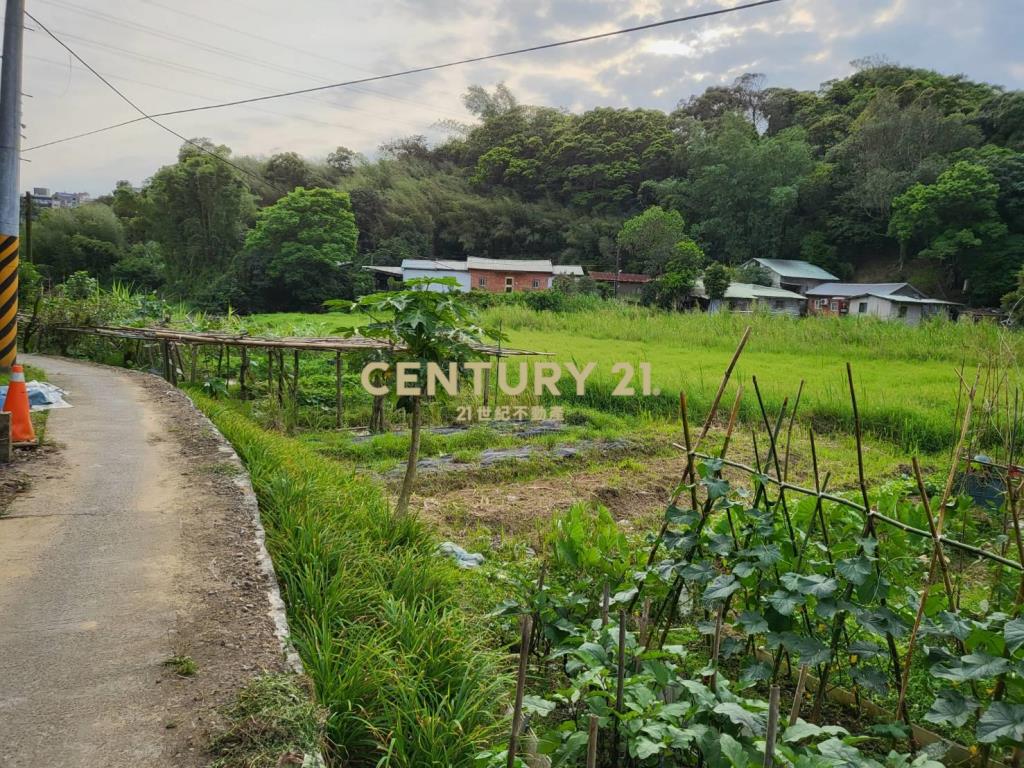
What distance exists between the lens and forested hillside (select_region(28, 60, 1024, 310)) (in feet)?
89.8

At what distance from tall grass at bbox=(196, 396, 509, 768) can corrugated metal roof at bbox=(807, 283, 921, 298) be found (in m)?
29.4

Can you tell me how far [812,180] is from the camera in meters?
34.6

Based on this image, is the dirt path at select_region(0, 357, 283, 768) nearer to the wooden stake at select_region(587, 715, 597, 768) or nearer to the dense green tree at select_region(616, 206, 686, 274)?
the wooden stake at select_region(587, 715, 597, 768)

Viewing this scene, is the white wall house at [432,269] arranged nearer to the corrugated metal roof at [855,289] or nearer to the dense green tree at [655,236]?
the dense green tree at [655,236]

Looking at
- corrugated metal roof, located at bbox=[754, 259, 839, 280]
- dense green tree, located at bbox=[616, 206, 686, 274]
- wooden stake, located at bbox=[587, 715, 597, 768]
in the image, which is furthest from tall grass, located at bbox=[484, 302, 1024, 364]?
corrugated metal roof, located at bbox=[754, 259, 839, 280]

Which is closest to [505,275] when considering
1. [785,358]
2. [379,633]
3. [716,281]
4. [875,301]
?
[716,281]

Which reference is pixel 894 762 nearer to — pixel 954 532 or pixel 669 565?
pixel 669 565

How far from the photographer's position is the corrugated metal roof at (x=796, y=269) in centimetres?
3224

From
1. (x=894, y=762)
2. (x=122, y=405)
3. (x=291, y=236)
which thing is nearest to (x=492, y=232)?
(x=291, y=236)

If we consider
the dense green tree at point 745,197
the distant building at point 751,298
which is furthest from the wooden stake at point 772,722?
the dense green tree at point 745,197

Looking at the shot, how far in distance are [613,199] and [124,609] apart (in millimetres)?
39536

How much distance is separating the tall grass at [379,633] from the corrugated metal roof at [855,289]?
29425mm

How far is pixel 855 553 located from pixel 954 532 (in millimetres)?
2481

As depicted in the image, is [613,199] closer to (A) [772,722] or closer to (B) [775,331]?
(B) [775,331]
